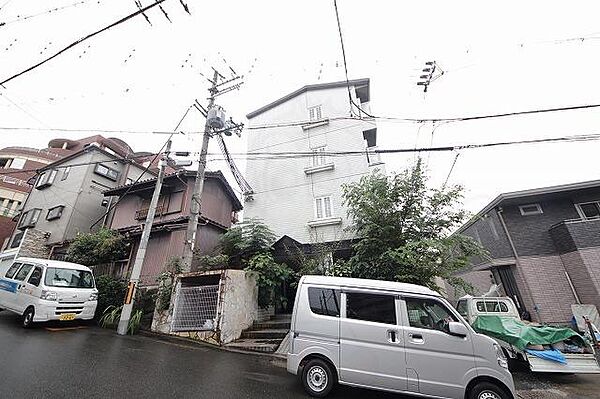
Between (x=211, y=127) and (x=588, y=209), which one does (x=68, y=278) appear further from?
(x=588, y=209)

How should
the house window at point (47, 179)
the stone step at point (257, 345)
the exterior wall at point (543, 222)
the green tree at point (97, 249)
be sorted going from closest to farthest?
1. the stone step at point (257, 345)
2. the exterior wall at point (543, 222)
3. the green tree at point (97, 249)
4. the house window at point (47, 179)

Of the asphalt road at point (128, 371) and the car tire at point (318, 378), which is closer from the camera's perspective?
the asphalt road at point (128, 371)

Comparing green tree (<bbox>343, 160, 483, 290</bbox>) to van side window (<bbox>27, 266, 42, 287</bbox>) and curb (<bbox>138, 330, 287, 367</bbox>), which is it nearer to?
curb (<bbox>138, 330, 287, 367</bbox>)

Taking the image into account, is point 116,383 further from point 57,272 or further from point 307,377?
point 57,272

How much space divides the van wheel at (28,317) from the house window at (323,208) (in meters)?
10.7

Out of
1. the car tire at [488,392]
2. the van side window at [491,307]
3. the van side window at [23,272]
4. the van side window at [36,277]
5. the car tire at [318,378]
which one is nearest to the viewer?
the car tire at [488,392]

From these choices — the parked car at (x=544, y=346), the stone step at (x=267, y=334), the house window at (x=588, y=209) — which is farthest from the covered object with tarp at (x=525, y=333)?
the house window at (x=588, y=209)

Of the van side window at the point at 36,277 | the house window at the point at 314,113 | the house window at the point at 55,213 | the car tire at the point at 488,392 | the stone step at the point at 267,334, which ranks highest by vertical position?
the house window at the point at 314,113

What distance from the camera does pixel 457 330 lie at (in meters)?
4.18

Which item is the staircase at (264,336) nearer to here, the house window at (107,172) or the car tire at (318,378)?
the car tire at (318,378)

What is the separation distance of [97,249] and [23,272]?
349cm

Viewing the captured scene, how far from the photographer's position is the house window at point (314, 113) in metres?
15.4

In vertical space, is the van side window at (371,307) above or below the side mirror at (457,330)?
above

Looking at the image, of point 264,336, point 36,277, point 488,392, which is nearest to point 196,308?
point 264,336
